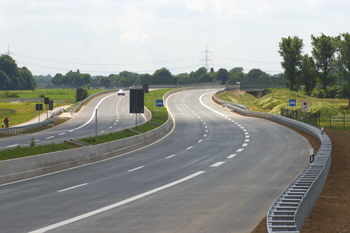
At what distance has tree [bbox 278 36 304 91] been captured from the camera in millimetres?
139375

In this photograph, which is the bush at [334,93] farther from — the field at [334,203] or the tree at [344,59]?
the field at [334,203]

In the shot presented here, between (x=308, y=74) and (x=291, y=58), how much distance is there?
1019 centimetres

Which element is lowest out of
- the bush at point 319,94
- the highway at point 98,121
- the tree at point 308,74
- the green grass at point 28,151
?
the highway at point 98,121

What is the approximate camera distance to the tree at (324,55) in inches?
4958

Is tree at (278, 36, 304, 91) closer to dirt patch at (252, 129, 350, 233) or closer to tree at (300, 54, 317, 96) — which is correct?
tree at (300, 54, 317, 96)

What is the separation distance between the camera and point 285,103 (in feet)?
328

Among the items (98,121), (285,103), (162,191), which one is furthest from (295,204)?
(285,103)

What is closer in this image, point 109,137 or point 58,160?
point 58,160

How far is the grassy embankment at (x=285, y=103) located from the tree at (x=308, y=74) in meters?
5.93

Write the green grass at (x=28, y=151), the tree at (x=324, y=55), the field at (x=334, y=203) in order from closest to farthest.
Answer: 1. the field at (x=334, y=203)
2. the green grass at (x=28, y=151)
3. the tree at (x=324, y=55)

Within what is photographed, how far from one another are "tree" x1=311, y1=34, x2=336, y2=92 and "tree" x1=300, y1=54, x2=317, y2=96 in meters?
1.61

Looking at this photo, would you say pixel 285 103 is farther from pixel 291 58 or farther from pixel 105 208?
pixel 105 208

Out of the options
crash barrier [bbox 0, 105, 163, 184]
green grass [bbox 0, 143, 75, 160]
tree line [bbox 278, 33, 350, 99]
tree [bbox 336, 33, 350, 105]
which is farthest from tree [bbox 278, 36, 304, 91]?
green grass [bbox 0, 143, 75, 160]

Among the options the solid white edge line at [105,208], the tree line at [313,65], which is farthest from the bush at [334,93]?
the solid white edge line at [105,208]
